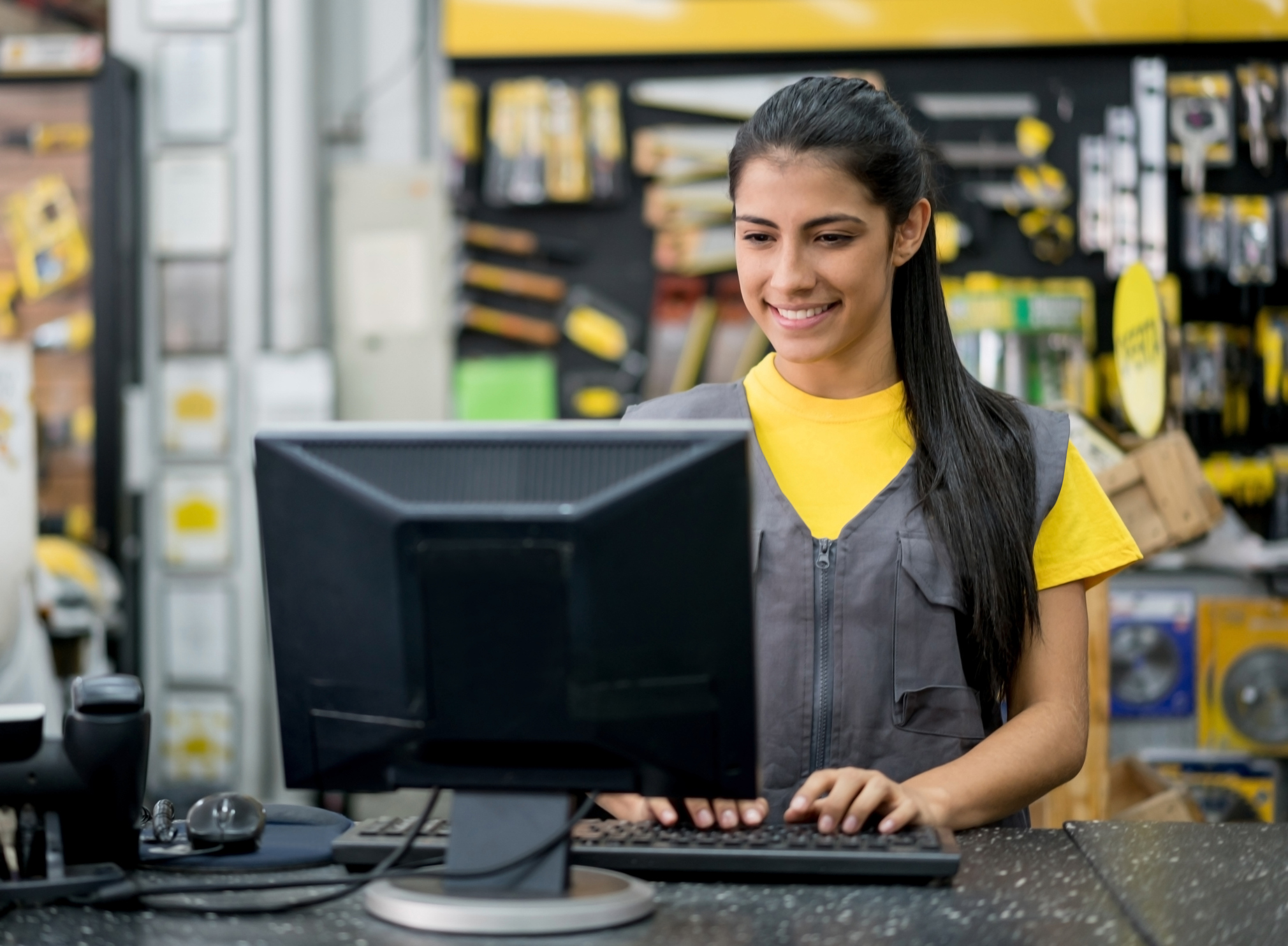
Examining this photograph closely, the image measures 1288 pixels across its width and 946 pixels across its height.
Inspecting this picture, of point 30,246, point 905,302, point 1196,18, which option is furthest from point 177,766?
point 1196,18

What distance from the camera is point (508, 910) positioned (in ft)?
3.45

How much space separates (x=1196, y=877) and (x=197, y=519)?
3.78m

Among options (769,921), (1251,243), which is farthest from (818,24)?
(769,921)

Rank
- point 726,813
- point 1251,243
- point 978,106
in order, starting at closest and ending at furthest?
point 726,813 < point 1251,243 < point 978,106

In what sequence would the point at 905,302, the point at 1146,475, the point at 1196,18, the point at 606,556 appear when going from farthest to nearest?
1. the point at 1196,18
2. the point at 1146,475
3. the point at 905,302
4. the point at 606,556

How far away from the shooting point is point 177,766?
4.35 meters

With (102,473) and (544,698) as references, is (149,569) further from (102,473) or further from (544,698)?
(544,698)

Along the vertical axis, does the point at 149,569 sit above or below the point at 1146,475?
below

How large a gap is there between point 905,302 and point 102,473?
10.4 ft

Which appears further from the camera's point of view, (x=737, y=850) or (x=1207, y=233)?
(x=1207, y=233)

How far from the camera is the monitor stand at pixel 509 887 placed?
1052 mm

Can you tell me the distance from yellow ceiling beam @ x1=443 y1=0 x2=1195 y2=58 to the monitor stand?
3.47m

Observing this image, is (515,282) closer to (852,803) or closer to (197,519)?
(197,519)

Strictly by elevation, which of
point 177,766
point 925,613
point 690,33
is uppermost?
point 690,33
